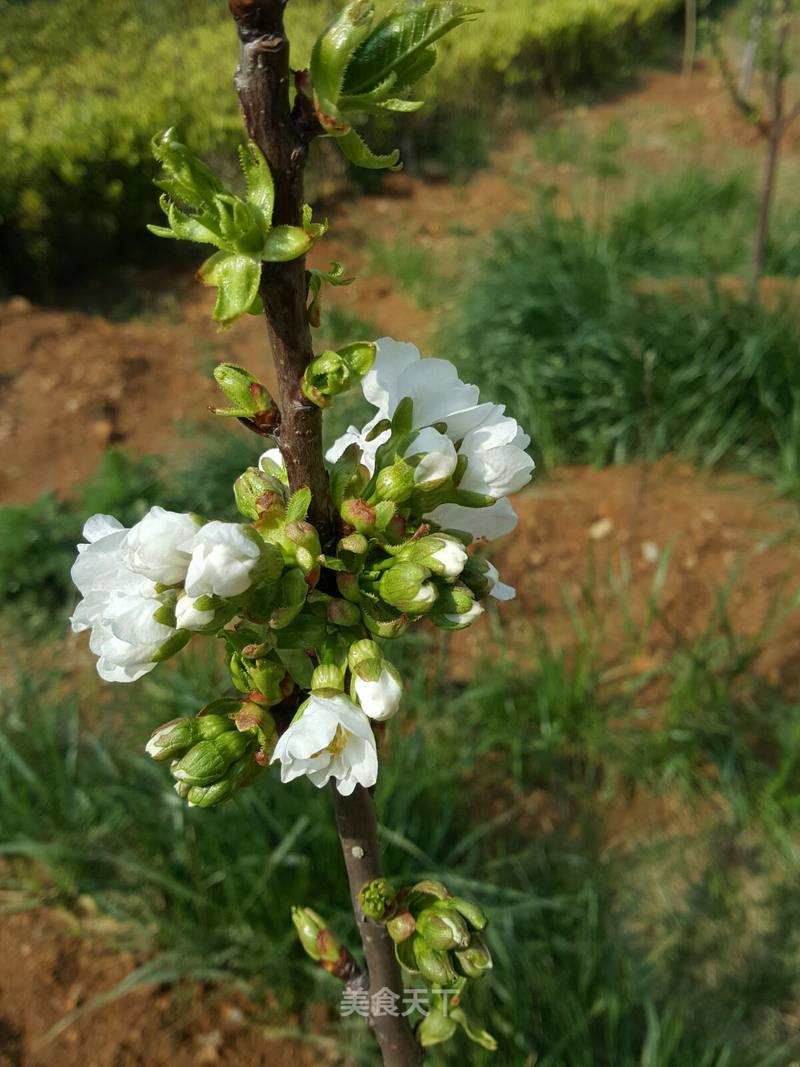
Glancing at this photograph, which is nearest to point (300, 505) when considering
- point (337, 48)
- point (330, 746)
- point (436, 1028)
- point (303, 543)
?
point (303, 543)

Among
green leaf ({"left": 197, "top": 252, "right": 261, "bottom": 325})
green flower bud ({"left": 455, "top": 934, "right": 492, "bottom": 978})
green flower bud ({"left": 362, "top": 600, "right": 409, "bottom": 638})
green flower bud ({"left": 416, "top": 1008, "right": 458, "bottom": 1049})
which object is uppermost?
green leaf ({"left": 197, "top": 252, "right": 261, "bottom": 325})

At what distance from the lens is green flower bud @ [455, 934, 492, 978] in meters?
1.01

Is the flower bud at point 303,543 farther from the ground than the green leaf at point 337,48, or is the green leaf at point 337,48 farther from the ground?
the green leaf at point 337,48

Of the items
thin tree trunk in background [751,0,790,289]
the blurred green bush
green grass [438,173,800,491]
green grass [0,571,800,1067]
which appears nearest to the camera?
green grass [0,571,800,1067]

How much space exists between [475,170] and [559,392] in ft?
14.1

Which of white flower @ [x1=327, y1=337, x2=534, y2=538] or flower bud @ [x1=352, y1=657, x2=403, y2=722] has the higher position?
white flower @ [x1=327, y1=337, x2=534, y2=538]

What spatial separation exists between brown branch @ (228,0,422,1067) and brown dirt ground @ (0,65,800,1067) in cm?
134

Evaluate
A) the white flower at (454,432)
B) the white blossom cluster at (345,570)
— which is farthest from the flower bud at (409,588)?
the white flower at (454,432)

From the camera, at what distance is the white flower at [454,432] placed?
34.7 inches

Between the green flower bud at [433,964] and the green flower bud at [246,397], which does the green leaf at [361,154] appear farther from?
the green flower bud at [433,964]

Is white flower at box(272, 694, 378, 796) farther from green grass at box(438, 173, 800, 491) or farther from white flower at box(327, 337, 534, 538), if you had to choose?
green grass at box(438, 173, 800, 491)

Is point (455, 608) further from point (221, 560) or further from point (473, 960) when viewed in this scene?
point (473, 960)

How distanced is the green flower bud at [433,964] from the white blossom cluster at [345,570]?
27 centimetres

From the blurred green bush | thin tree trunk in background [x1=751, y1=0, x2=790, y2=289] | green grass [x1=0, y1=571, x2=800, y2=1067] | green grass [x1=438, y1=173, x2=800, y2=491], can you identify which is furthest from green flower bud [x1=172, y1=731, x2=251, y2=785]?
the blurred green bush
